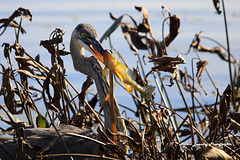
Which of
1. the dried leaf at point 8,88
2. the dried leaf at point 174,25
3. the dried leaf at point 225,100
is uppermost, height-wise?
the dried leaf at point 174,25

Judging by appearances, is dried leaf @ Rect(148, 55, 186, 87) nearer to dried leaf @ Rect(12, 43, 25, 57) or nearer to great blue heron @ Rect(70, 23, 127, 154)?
great blue heron @ Rect(70, 23, 127, 154)

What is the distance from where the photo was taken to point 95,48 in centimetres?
350

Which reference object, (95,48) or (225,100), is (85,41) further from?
(225,100)

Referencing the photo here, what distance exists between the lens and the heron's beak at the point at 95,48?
3.41 meters

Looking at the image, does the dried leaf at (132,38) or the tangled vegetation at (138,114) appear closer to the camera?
the tangled vegetation at (138,114)

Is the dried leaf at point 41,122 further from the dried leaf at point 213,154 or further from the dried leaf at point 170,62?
the dried leaf at point 213,154

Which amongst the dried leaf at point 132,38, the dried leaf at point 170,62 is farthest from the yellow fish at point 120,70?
the dried leaf at point 132,38

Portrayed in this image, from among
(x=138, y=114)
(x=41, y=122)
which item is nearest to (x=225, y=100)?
(x=41, y=122)

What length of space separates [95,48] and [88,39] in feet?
0.56

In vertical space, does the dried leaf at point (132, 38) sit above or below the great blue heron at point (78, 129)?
above

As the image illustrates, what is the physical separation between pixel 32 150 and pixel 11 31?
17.1 ft

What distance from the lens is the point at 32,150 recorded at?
314 centimetres

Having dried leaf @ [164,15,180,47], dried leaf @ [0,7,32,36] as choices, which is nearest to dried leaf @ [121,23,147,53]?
dried leaf @ [164,15,180,47]

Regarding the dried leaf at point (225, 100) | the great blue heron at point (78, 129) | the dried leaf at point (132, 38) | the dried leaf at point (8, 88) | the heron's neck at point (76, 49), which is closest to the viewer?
the dried leaf at point (225, 100)
